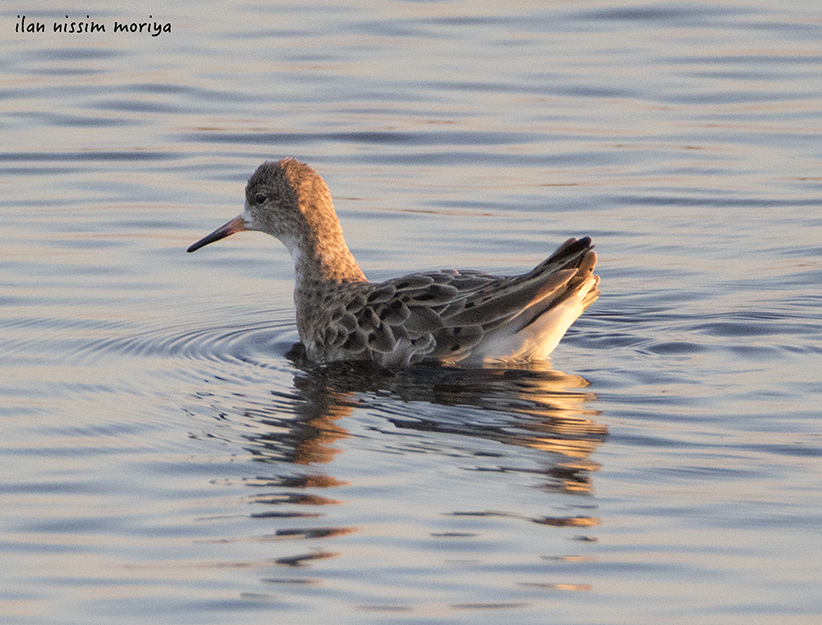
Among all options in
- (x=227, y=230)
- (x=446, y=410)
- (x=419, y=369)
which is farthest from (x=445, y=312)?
(x=227, y=230)

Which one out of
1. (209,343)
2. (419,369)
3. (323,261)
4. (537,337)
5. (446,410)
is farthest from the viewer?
(323,261)

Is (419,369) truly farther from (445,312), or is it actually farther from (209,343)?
(209,343)

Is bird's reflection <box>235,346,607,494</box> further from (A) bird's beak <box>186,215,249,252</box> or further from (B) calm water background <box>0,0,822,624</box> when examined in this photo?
(A) bird's beak <box>186,215,249,252</box>

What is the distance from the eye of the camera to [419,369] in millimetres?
9500

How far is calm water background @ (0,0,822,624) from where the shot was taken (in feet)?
20.6

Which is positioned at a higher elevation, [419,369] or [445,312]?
[445,312]

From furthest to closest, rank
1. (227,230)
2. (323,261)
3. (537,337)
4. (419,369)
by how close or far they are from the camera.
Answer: (227,230)
(323,261)
(419,369)
(537,337)

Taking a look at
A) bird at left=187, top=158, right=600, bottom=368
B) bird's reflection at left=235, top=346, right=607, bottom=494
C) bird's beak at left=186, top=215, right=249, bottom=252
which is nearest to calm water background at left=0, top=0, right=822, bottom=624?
bird's reflection at left=235, top=346, right=607, bottom=494

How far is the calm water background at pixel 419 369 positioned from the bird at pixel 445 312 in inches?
7.3

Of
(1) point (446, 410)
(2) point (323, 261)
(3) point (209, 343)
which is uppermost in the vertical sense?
(2) point (323, 261)

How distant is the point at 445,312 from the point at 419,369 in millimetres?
408

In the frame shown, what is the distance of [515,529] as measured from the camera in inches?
260

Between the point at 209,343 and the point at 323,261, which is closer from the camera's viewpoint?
the point at 209,343

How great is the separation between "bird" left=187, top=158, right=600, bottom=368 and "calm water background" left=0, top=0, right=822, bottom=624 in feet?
0.61
